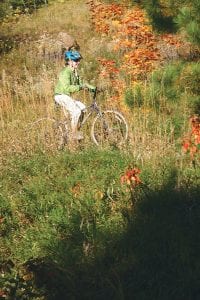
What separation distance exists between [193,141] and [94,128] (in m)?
2.62

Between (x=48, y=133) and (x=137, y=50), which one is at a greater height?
(x=137, y=50)

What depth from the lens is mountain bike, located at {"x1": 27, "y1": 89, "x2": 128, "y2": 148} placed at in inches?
323

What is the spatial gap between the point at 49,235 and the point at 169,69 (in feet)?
10.0

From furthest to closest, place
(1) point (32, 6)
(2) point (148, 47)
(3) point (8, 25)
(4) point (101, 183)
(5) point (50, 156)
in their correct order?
(1) point (32, 6)
(3) point (8, 25)
(2) point (148, 47)
(5) point (50, 156)
(4) point (101, 183)

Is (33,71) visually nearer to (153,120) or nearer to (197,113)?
(153,120)

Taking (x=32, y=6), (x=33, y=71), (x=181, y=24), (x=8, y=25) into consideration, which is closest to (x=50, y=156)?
(x=181, y=24)

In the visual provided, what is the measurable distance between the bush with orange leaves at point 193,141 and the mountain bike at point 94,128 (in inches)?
63.8

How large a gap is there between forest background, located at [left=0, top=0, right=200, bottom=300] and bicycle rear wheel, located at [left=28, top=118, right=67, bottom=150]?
0.08m

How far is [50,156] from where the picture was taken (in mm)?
7395

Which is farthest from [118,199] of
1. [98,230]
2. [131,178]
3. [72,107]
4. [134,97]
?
[72,107]

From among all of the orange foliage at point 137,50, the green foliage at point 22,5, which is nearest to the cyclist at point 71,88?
the orange foliage at point 137,50

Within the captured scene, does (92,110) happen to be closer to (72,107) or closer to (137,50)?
(72,107)

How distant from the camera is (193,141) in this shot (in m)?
6.58

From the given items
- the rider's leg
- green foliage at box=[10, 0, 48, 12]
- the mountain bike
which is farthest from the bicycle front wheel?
green foliage at box=[10, 0, 48, 12]
